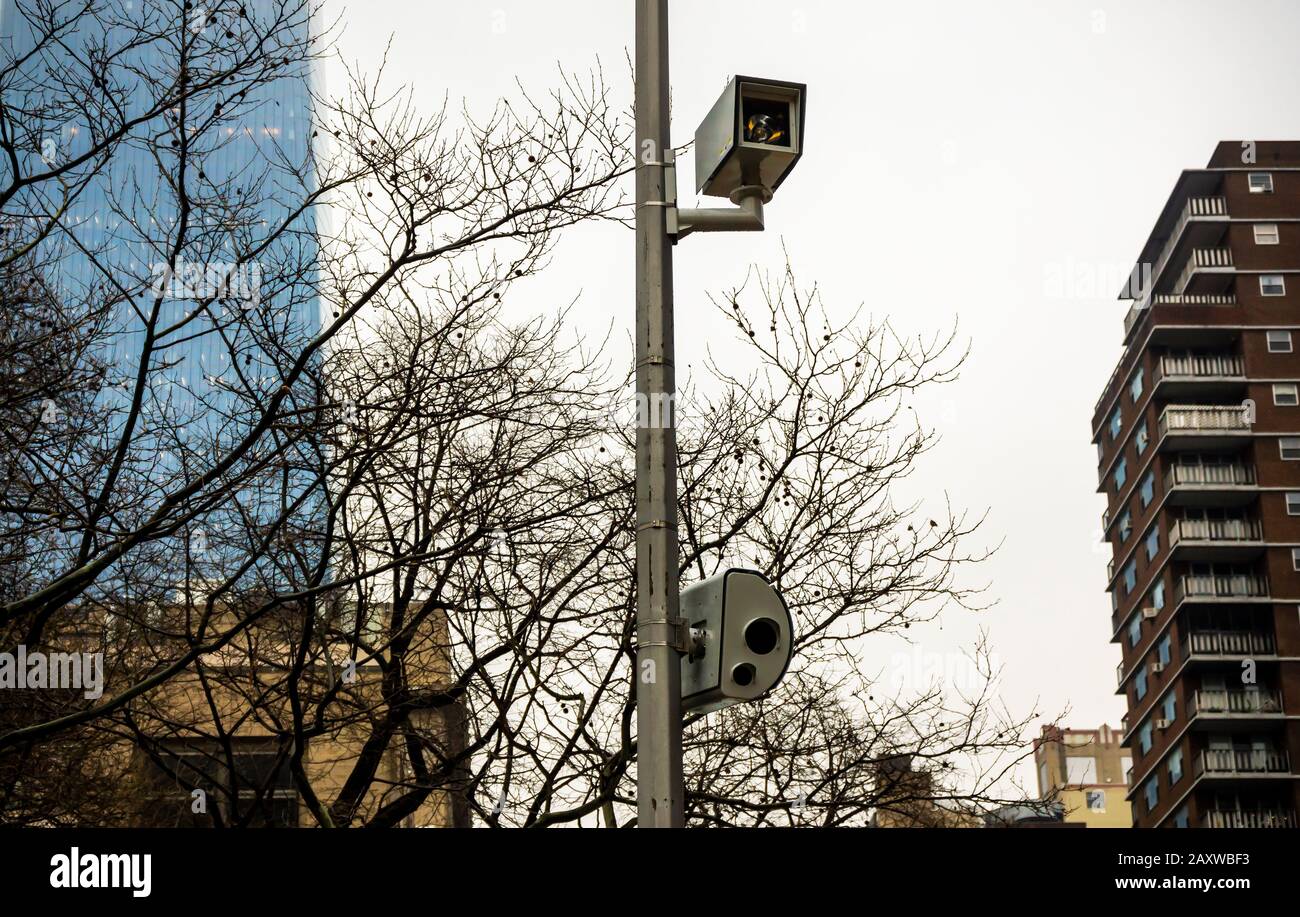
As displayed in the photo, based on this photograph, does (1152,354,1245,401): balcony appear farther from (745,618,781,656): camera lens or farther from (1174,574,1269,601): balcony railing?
(745,618,781,656): camera lens

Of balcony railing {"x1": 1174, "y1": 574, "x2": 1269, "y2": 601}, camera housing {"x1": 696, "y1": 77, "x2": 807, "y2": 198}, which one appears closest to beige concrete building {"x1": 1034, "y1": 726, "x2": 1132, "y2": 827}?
balcony railing {"x1": 1174, "y1": 574, "x2": 1269, "y2": 601}

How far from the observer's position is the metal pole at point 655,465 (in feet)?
22.2

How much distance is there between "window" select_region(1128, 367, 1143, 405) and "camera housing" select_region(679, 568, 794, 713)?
245 feet

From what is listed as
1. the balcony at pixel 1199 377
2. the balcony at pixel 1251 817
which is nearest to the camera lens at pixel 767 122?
the balcony at pixel 1251 817

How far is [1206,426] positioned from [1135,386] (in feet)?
21.5

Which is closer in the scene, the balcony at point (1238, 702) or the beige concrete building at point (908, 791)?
the beige concrete building at point (908, 791)

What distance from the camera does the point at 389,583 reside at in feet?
44.3

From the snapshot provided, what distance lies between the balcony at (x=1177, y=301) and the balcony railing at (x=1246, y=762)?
70.8 feet

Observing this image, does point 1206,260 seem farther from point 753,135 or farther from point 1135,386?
point 753,135

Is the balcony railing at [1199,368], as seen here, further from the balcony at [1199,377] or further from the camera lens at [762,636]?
the camera lens at [762,636]

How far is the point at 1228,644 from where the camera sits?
68812 millimetres

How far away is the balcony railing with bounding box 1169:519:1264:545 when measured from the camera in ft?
233
